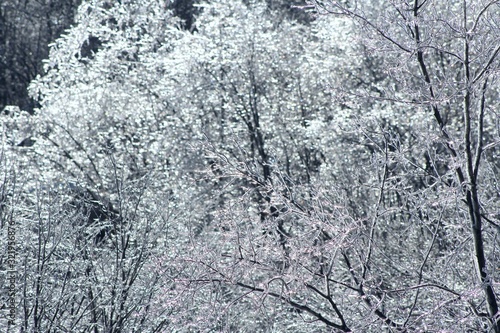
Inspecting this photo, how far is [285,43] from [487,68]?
1163 cm

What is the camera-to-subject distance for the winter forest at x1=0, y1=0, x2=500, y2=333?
5195mm

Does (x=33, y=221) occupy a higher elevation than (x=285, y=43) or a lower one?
lower

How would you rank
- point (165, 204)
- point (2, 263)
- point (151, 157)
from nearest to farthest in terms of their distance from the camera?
point (2, 263) → point (165, 204) → point (151, 157)

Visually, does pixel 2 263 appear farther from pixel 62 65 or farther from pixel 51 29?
pixel 51 29

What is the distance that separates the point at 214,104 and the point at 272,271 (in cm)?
1048

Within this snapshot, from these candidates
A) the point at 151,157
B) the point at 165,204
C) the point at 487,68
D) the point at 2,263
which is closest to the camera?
the point at 487,68

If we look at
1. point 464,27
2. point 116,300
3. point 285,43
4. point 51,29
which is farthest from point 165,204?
point 51,29

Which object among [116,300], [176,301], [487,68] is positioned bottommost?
[116,300]

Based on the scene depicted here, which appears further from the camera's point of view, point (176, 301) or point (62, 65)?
point (62, 65)

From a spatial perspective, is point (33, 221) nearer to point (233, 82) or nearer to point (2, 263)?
point (2, 263)

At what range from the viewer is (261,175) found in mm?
5656

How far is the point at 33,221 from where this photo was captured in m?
7.59

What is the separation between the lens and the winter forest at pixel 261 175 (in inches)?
205

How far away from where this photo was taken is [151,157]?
15188 mm
